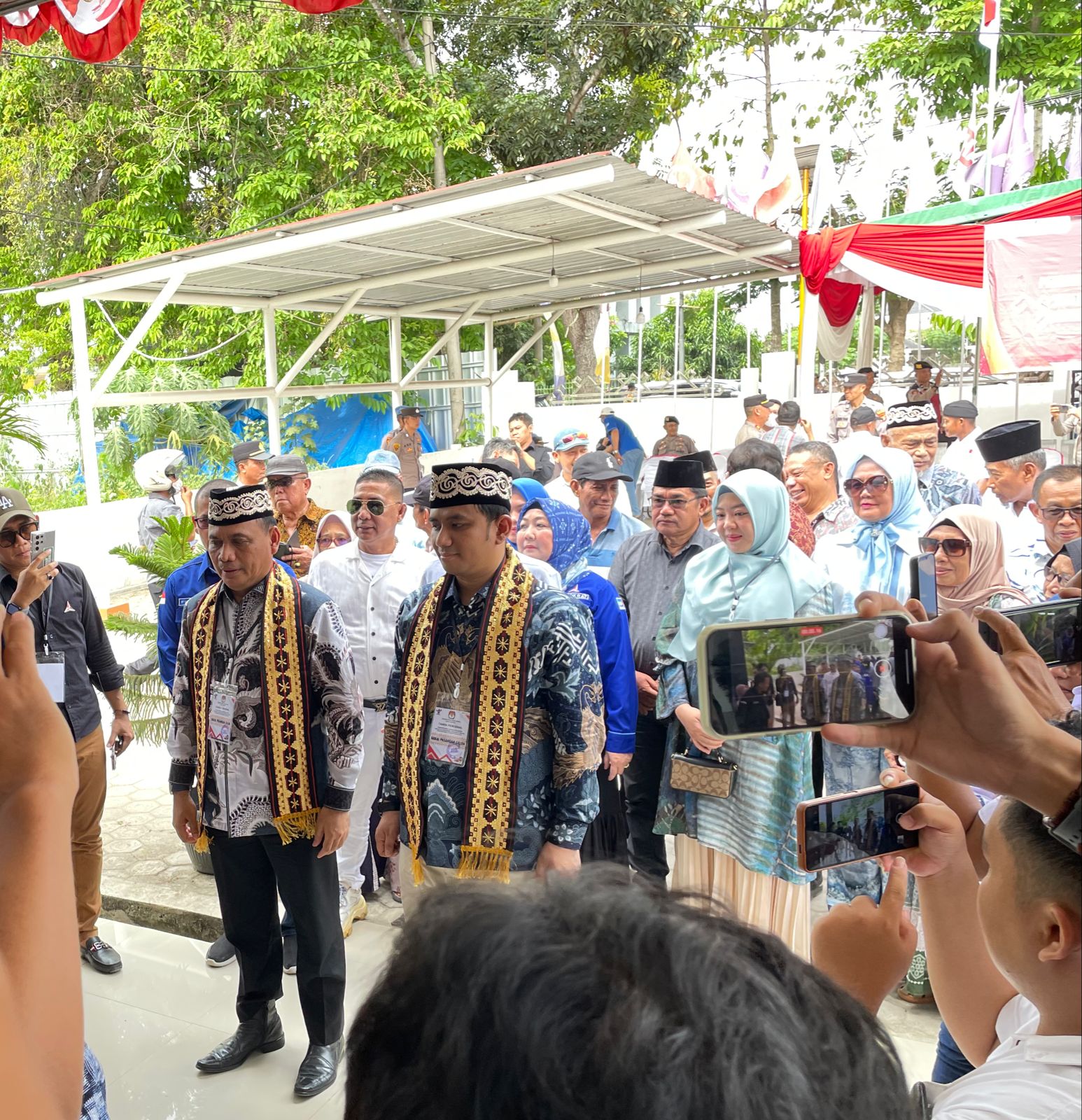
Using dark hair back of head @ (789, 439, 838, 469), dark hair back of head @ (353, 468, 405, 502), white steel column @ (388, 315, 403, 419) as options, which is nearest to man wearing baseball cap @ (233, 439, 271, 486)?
dark hair back of head @ (353, 468, 405, 502)

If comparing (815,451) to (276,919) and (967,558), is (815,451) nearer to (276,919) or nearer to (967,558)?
(967,558)

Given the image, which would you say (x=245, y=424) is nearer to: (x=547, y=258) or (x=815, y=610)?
(x=547, y=258)

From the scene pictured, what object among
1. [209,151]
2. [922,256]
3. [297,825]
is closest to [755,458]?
[922,256]

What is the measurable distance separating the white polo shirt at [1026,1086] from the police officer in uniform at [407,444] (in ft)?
25.8

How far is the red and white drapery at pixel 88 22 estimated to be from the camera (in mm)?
4027

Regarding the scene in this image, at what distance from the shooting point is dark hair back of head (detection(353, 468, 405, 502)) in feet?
12.7

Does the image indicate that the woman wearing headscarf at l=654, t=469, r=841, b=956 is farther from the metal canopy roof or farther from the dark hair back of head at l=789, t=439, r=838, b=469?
the metal canopy roof

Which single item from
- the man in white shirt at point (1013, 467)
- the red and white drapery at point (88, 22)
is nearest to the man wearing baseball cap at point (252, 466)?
the red and white drapery at point (88, 22)

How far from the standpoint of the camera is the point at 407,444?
367 inches

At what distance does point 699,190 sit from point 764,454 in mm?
3669

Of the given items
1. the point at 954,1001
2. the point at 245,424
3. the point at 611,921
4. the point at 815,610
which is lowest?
the point at 954,1001

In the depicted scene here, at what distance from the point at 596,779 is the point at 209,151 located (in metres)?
14.0

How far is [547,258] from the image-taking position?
8570mm

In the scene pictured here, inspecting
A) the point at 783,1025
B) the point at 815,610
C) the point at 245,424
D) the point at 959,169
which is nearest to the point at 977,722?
the point at 783,1025
